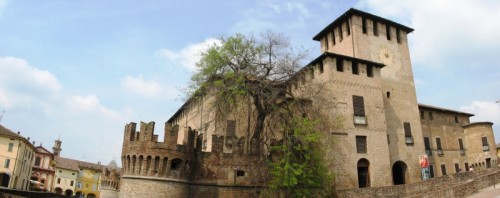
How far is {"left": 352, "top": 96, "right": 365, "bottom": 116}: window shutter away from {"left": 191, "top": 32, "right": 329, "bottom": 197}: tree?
4.39 metres

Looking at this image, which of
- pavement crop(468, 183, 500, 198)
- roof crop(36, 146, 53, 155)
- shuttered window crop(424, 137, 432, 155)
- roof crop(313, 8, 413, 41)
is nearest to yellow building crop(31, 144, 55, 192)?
roof crop(36, 146, 53, 155)

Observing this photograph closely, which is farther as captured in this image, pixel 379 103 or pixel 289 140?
pixel 379 103

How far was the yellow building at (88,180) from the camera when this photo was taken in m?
76.1

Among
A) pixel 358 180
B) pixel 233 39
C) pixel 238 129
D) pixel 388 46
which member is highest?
pixel 388 46

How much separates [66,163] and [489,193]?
2959 inches

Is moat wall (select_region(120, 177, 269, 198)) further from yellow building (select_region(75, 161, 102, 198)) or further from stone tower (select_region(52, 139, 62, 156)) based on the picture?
stone tower (select_region(52, 139, 62, 156))

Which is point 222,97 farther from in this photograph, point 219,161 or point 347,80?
point 347,80

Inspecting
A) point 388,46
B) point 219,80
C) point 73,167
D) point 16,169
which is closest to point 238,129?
point 219,80

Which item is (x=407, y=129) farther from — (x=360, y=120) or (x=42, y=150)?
(x=42, y=150)

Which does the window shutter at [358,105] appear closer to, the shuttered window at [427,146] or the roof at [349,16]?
the roof at [349,16]

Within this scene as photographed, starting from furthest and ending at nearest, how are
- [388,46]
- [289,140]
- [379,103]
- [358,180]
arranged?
[388,46] → [379,103] → [358,180] → [289,140]

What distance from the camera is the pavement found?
1825 centimetres

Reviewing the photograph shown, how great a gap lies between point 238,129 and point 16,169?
36.0 m

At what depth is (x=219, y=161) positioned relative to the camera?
82.3ft
